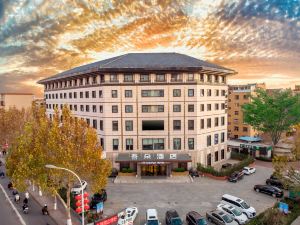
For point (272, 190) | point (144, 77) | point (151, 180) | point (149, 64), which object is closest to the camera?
point (272, 190)

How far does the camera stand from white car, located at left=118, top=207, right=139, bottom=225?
23.6 meters

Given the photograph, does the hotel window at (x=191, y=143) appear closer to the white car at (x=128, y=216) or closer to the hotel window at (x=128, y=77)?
the hotel window at (x=128, y=77)

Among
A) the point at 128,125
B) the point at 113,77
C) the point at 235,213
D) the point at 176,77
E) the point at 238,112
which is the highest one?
the point at 113,77

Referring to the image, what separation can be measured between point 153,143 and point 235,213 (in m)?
21.0

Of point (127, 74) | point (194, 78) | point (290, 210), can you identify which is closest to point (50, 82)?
point (127, 74)

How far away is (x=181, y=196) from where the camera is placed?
113ft

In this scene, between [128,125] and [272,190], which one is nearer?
[272,190]

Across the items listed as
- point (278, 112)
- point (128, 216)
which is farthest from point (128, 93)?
point (278, 112)

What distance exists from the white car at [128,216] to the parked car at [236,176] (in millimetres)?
19504

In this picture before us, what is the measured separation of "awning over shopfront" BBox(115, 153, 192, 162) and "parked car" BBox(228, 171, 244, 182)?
293 inches

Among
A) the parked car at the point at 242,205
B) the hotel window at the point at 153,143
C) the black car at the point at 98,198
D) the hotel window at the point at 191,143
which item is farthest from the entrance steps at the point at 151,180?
the parked car at the point at 242,205

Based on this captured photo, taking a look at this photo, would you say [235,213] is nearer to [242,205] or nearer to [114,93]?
[242,205]

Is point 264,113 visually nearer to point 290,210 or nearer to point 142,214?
point 290,210

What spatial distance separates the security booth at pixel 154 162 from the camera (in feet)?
138
